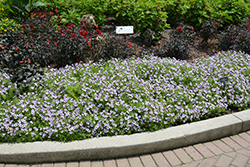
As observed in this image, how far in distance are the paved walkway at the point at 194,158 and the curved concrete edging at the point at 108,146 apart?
2.5 inches

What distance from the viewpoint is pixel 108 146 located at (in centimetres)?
304

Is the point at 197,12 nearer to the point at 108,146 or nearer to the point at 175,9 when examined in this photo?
the point at 175,9

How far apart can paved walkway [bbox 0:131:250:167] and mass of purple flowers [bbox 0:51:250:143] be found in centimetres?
37

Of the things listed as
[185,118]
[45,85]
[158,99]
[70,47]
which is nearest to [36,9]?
[70,47]

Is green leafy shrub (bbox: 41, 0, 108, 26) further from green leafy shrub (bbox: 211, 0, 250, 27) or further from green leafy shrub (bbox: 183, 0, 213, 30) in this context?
green leafy shrub (bbox: 211, 0, 250, 27)

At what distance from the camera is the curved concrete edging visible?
300 centimetres

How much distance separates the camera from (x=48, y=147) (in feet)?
9.94

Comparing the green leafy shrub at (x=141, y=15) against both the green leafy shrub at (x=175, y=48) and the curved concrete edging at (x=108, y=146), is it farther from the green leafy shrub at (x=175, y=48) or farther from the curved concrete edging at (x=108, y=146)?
the curved concrete edging at (x=108, y=146)

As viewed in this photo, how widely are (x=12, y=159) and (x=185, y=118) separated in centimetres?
250

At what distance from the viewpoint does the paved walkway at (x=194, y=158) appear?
9.97 ft

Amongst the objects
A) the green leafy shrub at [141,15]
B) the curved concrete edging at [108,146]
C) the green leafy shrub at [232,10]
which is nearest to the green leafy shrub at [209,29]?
the green leafy shrub at [232,10]

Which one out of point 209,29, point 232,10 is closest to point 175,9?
point 209,29

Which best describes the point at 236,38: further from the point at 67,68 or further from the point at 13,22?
the point at 13,22

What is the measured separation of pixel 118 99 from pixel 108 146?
3.11ft
